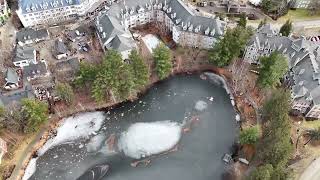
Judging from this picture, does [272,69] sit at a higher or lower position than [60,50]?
higher

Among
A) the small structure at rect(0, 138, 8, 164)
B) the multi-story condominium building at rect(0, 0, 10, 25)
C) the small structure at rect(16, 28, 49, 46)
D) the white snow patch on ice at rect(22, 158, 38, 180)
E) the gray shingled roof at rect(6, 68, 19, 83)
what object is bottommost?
the white snow patch on ice at rect(22, 158, 38, 180)

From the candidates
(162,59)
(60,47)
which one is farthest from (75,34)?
(162,59)

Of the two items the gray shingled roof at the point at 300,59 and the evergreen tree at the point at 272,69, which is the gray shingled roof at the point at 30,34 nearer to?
the gray shingled roof at the point at 300,59

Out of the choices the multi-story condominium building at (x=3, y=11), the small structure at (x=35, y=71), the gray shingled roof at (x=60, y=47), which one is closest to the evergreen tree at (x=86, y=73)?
the small structure at (x=35, y=71)

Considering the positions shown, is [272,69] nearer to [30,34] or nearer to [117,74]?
[117,74]

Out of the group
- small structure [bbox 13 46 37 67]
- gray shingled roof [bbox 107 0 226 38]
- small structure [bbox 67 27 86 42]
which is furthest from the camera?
small structure [bbox 67 27 86 42]

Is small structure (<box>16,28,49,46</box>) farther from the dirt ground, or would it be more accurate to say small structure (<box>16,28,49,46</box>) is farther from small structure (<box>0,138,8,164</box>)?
the dirt ground

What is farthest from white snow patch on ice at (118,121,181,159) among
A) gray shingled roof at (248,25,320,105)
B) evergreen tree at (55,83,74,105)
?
gray shingled roof at (248,25,320,105)
